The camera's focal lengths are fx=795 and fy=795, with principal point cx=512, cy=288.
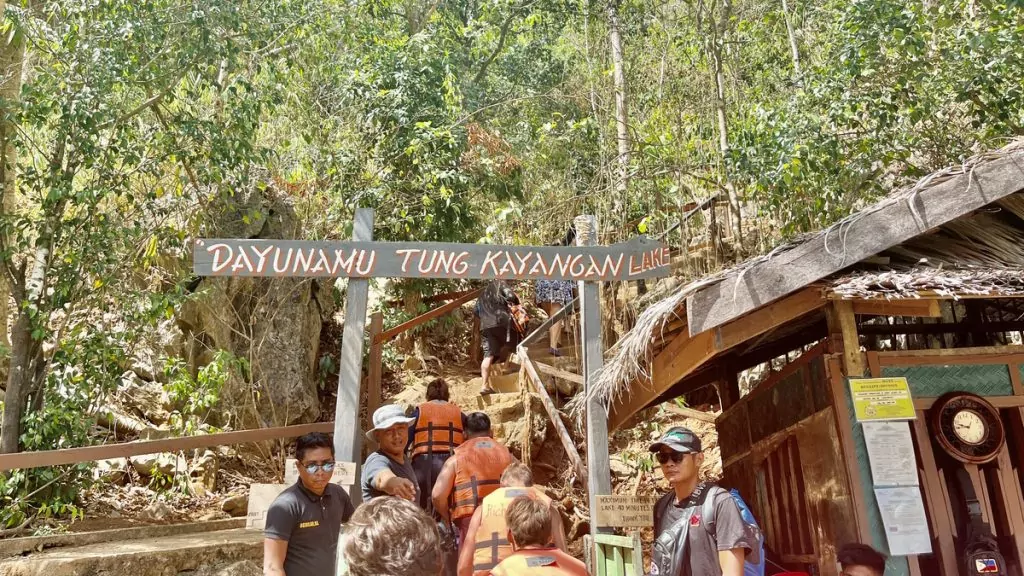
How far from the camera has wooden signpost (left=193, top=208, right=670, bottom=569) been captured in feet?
16.5

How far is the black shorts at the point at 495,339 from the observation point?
10.1 meters

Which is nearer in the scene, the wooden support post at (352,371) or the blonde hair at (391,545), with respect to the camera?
the blonde hair at (391,545)

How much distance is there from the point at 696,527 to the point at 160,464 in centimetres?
794

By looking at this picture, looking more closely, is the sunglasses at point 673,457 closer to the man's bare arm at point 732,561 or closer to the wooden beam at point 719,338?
the man's bare arm at point 732,561

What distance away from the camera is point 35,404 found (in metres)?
7.75

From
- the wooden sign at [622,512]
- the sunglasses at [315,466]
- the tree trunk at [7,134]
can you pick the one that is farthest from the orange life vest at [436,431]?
the tree trunk at [7,134]

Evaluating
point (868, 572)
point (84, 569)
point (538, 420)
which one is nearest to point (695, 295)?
point (868, 572)

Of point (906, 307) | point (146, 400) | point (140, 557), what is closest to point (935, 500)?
point (906, 307)

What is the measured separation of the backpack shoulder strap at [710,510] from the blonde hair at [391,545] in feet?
6.06

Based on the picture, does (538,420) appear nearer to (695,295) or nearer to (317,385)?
(317,385)

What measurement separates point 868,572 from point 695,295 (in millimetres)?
1839

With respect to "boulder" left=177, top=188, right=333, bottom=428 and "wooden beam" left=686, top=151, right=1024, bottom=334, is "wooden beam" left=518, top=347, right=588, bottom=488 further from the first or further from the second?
"boulder" left=177, top=188, right=333, bottom=428

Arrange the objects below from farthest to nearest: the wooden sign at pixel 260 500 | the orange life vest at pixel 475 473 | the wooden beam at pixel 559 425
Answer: the wooden beam at pixel 559 425 → the orange life vest at pixel 475 473 → the wooden sign at pixel 260 500

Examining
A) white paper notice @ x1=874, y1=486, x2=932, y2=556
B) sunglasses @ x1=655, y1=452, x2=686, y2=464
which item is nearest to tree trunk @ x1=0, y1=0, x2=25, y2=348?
sunglasses @ x1=655, y1=452, x2=686, y2=464
